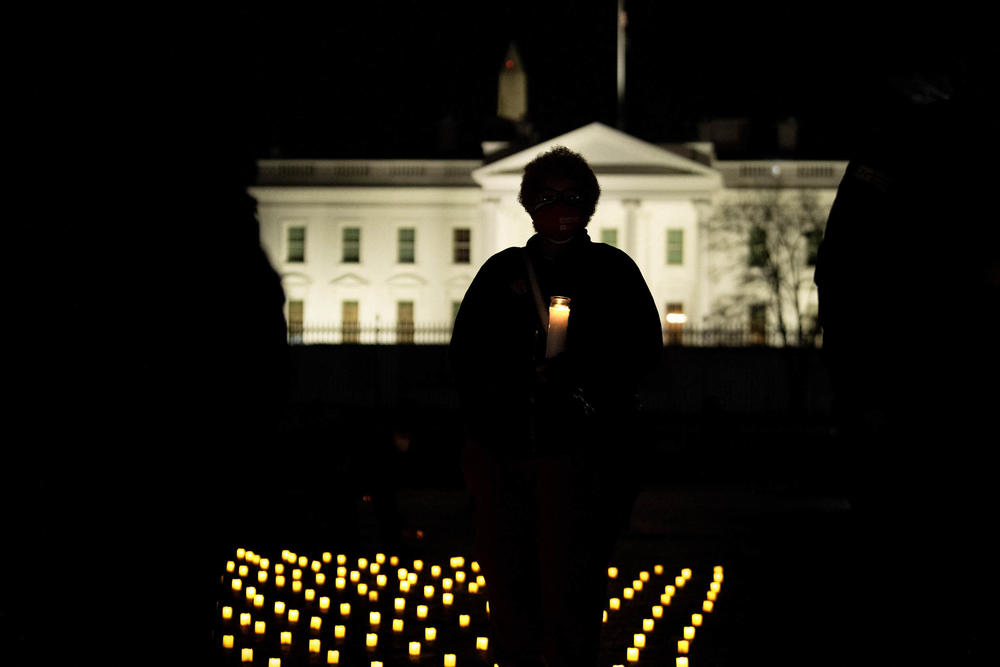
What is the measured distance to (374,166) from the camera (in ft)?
178

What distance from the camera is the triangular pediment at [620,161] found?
162 feet

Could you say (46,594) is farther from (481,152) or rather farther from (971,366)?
(481,152)

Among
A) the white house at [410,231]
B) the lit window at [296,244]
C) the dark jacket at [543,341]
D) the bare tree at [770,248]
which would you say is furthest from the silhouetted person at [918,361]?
the lit window at [296,244]

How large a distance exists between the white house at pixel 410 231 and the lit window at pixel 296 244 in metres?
0.05

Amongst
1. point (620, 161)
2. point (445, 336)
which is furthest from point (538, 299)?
point (620, 161)

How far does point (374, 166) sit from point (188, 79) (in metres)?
52.7

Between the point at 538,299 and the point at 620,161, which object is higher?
the point at 620,161

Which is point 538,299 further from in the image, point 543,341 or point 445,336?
point 445,336

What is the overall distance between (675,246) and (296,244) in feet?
56.0

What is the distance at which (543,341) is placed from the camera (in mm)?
4129

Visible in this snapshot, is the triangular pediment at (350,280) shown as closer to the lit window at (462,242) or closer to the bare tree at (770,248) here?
the lit window at (462,242)

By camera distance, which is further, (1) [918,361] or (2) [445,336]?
(2) [445,336]

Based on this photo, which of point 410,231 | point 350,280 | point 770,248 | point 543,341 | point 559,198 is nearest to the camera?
point 543,341

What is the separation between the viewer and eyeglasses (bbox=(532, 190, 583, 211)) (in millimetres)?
4266
